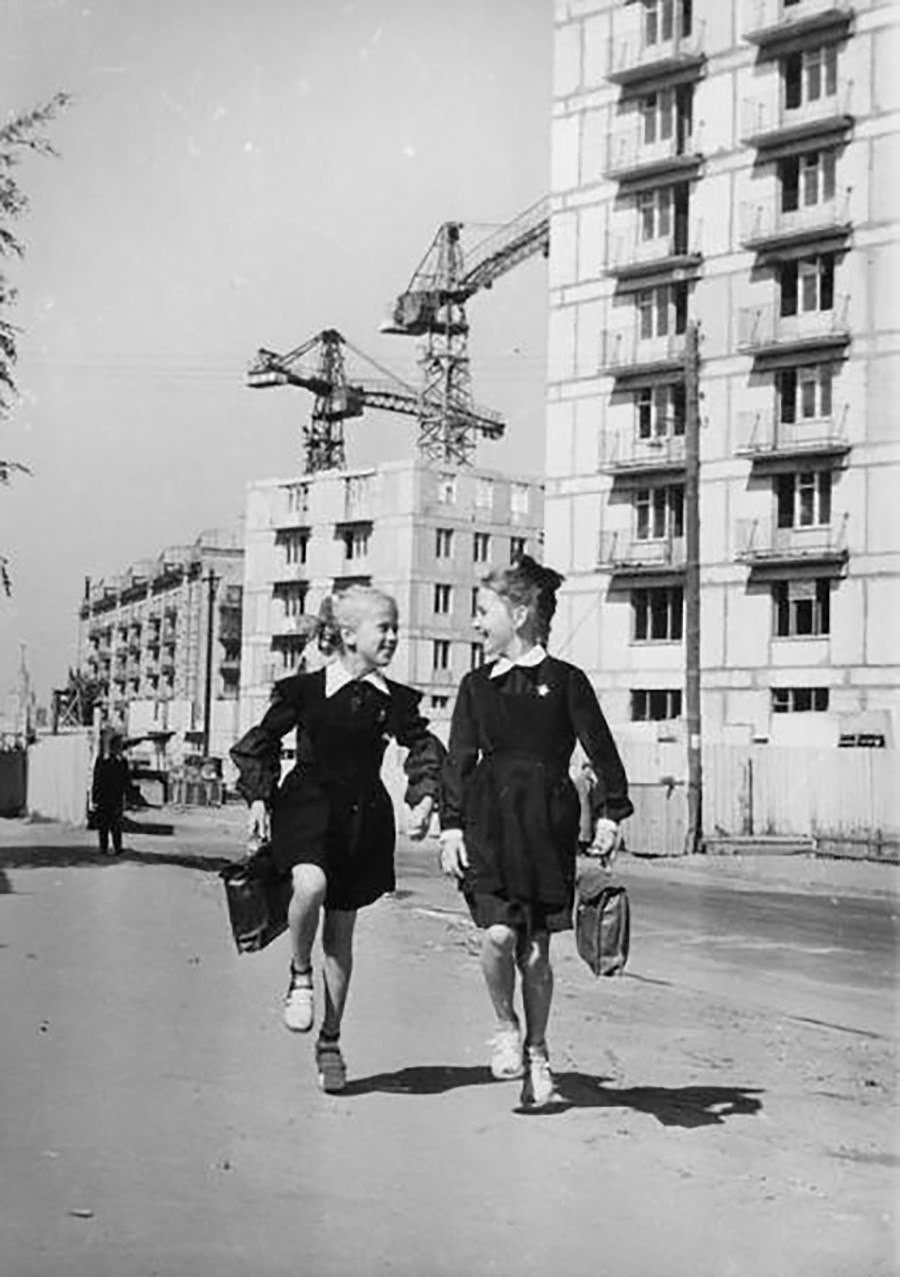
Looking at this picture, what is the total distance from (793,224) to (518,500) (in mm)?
24546

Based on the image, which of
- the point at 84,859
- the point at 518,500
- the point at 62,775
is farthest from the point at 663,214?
the point at 518,500

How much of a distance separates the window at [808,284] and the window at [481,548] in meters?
24.8

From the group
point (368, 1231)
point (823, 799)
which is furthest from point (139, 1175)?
point (823, 799)

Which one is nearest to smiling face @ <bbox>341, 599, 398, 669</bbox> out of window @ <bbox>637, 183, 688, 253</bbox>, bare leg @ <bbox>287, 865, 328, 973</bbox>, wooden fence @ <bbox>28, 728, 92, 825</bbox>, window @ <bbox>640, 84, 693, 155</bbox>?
bare leg @ <bbox>287, 865, 328, 973</bbox>

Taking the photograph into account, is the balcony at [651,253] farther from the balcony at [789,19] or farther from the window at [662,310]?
the balcony at [789,19]

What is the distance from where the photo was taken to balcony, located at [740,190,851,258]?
33.0 m

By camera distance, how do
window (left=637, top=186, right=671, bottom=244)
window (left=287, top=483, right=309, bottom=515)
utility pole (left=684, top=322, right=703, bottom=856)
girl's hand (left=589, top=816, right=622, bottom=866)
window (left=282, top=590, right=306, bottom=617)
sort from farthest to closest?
window (left=637, top=186, right=671, bottom=244)
utility pole (left=684, top=322, right=703, bottom=856)
window (left=282, top=590, right=306, bottom=617)
window (left=287, top=483, right=309, bottom=515)
girl's hand (left=589, top=816, right=622, bottom=866)

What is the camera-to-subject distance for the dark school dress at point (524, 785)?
4875 mm

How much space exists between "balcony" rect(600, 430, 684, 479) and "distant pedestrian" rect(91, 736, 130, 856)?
1905 centimetres

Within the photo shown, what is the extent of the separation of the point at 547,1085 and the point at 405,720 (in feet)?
3.31

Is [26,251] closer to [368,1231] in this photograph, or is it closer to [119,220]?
[119,220]

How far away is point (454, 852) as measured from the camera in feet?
16.1

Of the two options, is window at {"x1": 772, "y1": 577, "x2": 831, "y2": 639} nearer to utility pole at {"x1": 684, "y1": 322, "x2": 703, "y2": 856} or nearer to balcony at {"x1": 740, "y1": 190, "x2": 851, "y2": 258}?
balcony at {"x1": 740, "y1": 190, "x2": 851, "y2": 258}

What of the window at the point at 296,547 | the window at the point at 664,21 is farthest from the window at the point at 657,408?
the window at the point at 296,547
